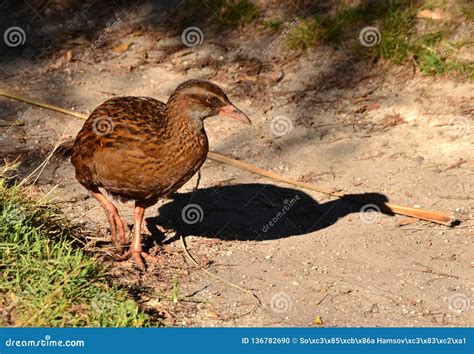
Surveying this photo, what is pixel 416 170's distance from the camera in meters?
8.62

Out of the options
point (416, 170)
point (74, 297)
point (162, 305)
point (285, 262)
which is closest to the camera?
point (74, 297)

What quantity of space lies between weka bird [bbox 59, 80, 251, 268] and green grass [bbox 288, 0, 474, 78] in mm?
3533

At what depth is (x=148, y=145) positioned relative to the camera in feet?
22.2

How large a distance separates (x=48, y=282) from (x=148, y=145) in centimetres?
136

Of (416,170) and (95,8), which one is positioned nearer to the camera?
(416,170)

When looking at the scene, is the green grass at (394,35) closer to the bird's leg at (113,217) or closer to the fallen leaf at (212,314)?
the bird's leg at (113,217)

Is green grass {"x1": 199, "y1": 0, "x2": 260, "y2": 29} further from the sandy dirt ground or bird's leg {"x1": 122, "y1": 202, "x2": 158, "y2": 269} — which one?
bird's leg {"x1": 122, "y1": 202, "x2": 158, "y2": 269}

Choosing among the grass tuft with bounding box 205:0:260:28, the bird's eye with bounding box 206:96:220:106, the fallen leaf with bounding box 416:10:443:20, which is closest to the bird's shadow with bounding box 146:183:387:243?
the bird's eye with bounding box 206:96:220:106

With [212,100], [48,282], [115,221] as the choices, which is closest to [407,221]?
[212,100]

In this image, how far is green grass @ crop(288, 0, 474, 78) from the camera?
32.2ft

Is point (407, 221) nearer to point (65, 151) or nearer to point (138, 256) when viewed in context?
point (138, 256)

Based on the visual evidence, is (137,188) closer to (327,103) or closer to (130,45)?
(327,103)

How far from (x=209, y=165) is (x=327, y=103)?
1643 millimetres

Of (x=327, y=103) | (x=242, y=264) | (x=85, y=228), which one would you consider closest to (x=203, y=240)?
(x=242, y=264)
